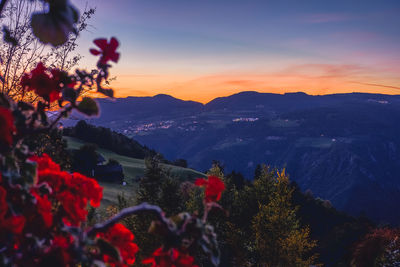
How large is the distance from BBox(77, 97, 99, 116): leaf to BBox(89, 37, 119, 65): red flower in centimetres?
26

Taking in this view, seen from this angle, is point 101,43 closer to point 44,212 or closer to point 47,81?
point 47,81

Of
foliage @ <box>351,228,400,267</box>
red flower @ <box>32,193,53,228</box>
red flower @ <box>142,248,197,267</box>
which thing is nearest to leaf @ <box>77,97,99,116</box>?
red flower @ <box>32,193,53,228</box>

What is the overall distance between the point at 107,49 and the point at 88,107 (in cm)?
39

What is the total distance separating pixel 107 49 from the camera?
1.99 meters

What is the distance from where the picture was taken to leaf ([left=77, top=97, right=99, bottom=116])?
6.45 feet

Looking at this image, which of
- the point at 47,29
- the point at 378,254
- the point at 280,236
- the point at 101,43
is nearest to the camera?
the point at 47,29

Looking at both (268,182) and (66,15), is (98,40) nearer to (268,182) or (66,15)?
(66,15)

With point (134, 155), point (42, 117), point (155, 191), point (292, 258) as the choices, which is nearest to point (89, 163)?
point (134, 155)

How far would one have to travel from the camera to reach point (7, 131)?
1559 millimetres

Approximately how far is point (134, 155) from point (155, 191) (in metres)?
78.2

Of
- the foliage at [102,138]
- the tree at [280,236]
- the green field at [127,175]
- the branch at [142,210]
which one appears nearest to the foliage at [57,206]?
the branch at [142,210]

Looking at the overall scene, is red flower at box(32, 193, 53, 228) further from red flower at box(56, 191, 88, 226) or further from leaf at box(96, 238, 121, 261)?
leaf at box(96, 238, 121, 261)

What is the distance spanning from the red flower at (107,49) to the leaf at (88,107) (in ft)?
0.87

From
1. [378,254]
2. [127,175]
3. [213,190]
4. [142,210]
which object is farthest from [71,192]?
[127,175]
